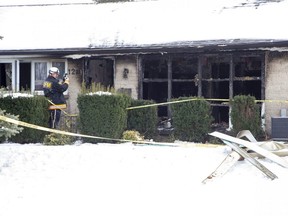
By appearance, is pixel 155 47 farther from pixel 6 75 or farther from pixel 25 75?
pixel 6 75

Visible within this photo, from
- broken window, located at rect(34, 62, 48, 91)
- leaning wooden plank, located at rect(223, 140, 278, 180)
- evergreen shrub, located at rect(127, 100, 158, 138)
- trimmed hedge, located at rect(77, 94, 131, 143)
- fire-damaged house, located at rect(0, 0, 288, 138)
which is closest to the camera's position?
leaning wooden plank, located at rect(223, 140, 278, 180)

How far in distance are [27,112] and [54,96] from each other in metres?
1.03

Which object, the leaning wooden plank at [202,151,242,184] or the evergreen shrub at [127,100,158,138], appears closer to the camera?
the leaning wooden plank at [202,151,242,184]

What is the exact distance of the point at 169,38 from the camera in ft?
44.3

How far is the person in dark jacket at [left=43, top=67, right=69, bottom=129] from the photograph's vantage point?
11430mm

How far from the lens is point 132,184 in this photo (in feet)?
22.4

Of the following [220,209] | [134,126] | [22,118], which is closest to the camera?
[220,209]

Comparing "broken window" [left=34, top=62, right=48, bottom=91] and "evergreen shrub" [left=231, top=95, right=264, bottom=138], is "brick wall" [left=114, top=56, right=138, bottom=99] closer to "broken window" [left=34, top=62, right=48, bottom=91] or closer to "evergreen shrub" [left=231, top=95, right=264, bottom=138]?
"broken window" [left=34, top=62, right=48, bottom=91]

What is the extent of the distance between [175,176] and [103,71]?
917 cm

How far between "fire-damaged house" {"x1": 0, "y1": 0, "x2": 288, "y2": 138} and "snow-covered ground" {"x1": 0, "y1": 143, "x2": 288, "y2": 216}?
4145 mm

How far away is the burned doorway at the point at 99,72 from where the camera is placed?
1482 cm

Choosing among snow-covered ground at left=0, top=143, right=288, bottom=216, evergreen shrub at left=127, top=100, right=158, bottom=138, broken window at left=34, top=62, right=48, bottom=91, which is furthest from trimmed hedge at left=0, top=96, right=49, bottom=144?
broken window at left=34, top=62, right=48, bottom=91

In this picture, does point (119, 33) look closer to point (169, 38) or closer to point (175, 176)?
point (169, 38)

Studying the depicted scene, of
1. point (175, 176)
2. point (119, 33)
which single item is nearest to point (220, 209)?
point (175, 176)
